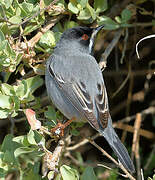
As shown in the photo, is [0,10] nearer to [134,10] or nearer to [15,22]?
[15,22]

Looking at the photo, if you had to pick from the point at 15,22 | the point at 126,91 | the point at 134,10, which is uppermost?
the point at 15,22

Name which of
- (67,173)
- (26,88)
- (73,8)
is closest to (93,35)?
(73,8)

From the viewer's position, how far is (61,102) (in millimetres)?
3061

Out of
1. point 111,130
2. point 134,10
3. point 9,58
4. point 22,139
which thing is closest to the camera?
point 22,139

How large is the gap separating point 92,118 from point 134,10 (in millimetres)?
1140

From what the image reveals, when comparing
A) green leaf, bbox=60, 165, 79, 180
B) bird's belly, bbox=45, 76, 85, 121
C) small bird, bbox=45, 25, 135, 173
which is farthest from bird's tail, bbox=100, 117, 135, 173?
green leaf, bbox=60, 165, 79, 180

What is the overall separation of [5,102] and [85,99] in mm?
662

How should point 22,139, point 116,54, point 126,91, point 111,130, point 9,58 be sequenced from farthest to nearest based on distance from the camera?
point 126,91
point 116,54
point 111,130
point 9,58
point 22,139

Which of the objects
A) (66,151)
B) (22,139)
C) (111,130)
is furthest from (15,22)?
(66,151)

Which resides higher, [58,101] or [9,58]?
[9,58]

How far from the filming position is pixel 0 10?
276cm

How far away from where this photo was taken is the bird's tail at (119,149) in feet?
8.96

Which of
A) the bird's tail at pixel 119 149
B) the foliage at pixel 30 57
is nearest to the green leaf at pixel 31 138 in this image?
the foliage at pixel 30 57

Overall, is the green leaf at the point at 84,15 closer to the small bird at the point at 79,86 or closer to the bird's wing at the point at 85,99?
the small bird at the point at 79,86
